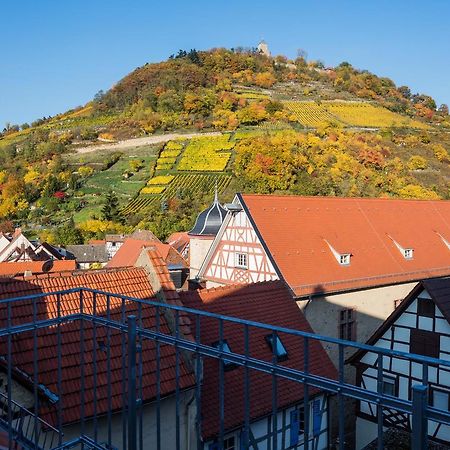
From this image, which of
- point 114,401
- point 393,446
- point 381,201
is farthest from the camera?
point 381,201

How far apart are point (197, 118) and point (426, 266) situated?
63.3m

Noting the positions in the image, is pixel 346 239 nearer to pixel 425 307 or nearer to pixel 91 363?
pixel 425 307

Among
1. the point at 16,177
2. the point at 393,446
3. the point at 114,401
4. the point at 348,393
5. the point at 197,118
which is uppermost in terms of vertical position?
the point at 197,118

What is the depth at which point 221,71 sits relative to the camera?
10250 cm

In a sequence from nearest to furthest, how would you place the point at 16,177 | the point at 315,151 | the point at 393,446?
the point at 393,446
the point at 315,151
the point at 16,177

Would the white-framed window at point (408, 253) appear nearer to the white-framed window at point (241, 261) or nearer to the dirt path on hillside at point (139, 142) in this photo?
the white-framed window at point (241, 261)

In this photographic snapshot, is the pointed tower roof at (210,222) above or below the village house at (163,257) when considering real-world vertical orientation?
above

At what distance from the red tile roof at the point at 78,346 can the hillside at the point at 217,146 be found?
3586 centimetres

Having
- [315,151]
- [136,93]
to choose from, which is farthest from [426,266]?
[136,93]

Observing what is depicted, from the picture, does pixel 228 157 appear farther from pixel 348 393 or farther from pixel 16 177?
pixel 348 393

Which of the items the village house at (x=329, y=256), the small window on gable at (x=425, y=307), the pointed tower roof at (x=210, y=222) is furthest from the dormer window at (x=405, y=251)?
the small window on gable at (x=425, y=307)

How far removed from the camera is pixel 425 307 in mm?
12609

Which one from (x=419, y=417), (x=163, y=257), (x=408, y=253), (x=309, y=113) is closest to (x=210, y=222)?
(x=163, y=257)

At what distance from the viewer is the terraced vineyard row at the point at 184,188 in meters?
52.2
